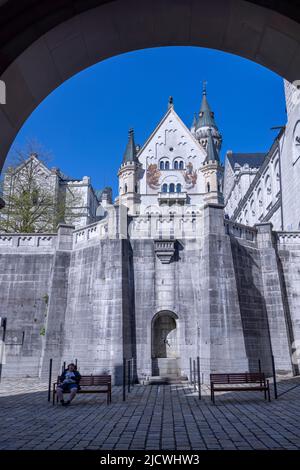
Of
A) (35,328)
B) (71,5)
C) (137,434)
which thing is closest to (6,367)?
(35,328)

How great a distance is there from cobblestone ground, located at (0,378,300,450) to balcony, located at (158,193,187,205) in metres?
35.3

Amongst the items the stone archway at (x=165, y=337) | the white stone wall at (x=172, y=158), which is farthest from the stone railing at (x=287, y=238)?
the white stone wall at (x=172, y=158)

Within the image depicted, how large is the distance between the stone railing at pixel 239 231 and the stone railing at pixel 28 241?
9.90 m

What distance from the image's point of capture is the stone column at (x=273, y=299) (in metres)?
19.4

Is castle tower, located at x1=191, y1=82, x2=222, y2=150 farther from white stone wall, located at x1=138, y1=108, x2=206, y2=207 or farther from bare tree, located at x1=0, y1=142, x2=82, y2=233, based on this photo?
bare tree, located at x1=0, y1=142, x2=82, y2=233

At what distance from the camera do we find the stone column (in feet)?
63.8

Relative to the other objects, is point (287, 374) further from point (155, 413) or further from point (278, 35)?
point (278, 35)

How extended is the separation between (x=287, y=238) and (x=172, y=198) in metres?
25.6

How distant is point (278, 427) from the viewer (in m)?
7.86

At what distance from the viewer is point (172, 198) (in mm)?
47406

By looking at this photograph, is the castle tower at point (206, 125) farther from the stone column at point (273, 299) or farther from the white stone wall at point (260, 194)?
the stone column at point (273, 299)

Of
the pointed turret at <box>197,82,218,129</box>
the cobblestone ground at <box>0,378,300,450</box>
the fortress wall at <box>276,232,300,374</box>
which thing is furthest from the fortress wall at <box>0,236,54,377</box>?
the pointed turret at <box>197,82,218,129</box>

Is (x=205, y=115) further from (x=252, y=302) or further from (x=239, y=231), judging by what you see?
(x=252, y=302)
